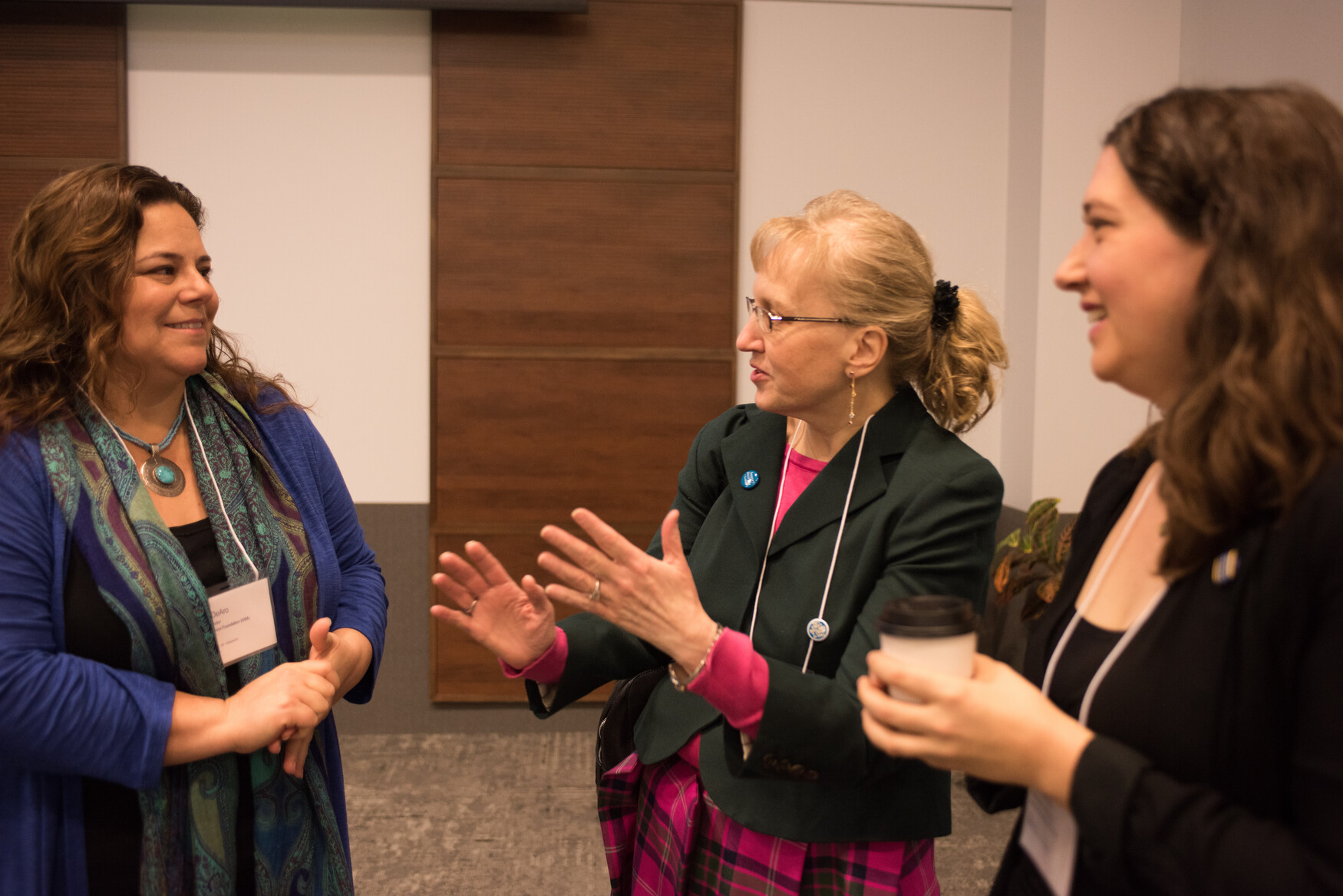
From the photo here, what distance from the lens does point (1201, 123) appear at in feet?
3.04

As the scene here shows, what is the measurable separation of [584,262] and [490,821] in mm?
2197

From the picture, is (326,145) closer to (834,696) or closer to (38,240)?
(38,240)

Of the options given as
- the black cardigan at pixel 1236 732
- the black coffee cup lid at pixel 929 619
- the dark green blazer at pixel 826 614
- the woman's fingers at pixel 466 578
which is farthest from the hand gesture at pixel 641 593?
the black cardigan at pixel 1236 732

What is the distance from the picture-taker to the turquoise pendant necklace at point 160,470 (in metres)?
1.57

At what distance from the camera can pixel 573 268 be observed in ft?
13.1

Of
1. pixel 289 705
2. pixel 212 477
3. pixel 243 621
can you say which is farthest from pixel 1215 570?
pixel 212 477

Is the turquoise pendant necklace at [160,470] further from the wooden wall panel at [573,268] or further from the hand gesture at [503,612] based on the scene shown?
the wooden wall panel at [573,268]

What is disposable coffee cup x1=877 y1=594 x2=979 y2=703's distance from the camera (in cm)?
92

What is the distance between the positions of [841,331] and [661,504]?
8.35ft

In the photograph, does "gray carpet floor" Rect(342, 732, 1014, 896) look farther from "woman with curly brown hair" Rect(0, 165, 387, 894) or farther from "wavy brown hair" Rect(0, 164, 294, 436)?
"wavy brown hair" Rect(0, 164, 294, 436)

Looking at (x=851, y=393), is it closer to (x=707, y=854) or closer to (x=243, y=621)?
(x=707, y=854)

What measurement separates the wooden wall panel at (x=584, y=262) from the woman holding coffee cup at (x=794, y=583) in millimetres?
2310

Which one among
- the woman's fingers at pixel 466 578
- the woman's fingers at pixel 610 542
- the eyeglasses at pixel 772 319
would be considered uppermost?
the eyeglasses at pixel 772 319

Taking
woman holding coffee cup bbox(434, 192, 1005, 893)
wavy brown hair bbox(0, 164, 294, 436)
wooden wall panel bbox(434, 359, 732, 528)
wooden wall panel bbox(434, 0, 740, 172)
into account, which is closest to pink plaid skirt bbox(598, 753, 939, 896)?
woman holding coffee cup bbox(434, 192, 1005, 893)
